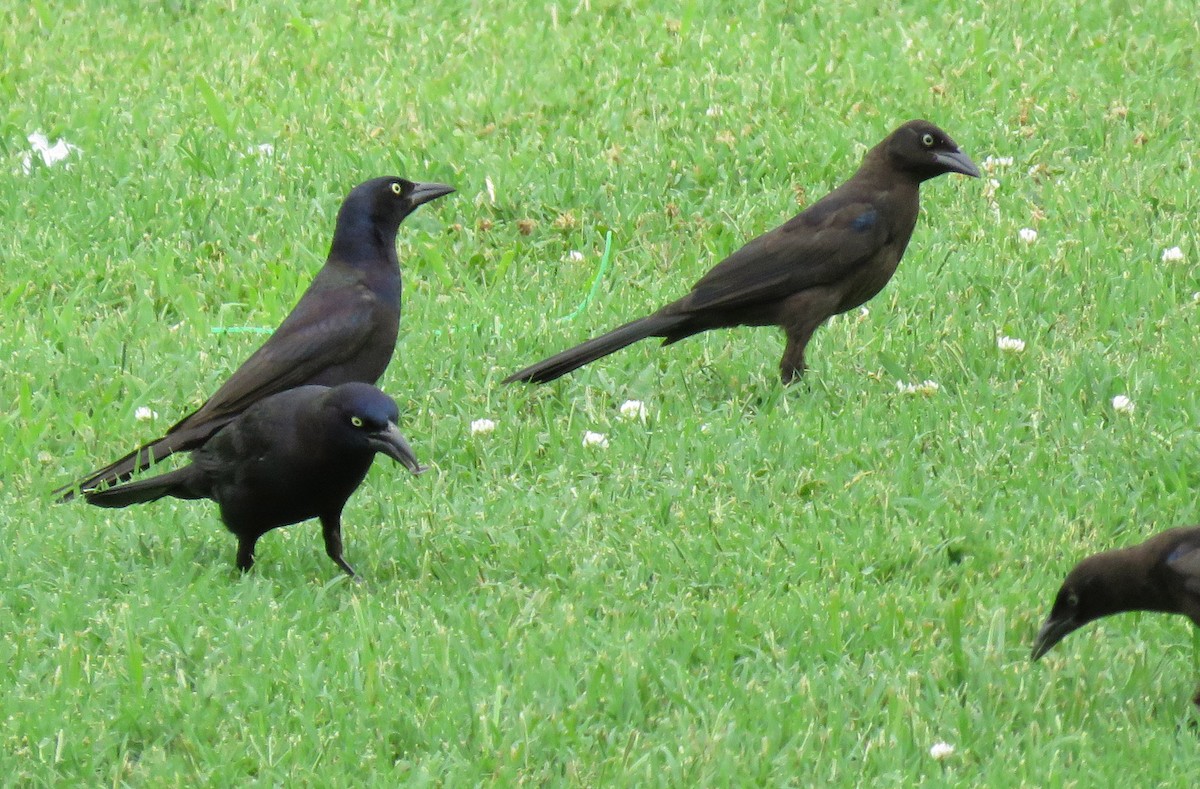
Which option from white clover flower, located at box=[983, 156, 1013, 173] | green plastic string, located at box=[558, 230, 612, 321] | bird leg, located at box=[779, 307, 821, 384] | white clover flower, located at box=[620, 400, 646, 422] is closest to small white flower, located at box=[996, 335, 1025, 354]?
bird leg, located at box=[779, 307, 821, 384]

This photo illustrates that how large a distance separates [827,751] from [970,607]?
3.06ft

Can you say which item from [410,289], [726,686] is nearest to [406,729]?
[726,686]

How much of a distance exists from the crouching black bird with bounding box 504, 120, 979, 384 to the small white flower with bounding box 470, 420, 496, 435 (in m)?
0.34

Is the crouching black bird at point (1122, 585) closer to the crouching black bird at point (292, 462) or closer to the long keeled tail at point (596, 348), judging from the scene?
the crouching black bird at point (292, 462)

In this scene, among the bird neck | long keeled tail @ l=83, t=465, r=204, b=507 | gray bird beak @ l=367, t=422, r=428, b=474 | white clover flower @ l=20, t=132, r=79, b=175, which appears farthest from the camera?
white clover flower @ l=20, t=132, r=79, b=175

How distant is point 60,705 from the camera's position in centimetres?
462

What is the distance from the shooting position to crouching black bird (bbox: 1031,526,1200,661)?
466cm

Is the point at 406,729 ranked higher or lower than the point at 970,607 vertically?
higher

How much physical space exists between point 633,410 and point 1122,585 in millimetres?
2414

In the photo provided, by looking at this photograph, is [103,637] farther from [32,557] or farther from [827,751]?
[827,751]

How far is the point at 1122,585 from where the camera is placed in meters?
4.70

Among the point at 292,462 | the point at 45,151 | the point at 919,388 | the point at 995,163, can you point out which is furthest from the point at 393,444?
the point at 45,151

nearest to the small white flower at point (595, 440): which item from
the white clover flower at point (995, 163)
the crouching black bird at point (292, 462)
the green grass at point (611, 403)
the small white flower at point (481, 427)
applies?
the green grass at point (611, 403)

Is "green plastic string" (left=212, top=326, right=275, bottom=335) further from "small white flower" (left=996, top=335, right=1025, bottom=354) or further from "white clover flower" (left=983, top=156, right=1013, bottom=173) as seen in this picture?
"white clover flower" (left=983, top=156, right=1013, bottom=173)
